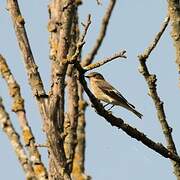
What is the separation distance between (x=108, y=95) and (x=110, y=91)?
0.14 metres

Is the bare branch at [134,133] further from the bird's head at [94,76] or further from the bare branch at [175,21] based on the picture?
the bird's head at [94,76]

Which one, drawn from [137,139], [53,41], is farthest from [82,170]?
[137,139]

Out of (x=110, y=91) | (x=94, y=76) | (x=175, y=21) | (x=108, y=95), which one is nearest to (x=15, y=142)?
(x=175, y=21)

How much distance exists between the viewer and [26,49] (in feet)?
17.4

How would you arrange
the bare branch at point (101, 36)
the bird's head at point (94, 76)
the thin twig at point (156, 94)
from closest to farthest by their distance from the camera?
the thin twig at point (156, 94) → the bare branch at point (101, 36) → the bird's head at point (94, 76)

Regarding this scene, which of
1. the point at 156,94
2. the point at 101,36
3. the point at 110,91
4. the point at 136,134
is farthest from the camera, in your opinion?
the point at 110,91

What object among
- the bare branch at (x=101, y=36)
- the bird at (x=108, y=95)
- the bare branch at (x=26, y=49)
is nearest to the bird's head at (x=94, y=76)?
the bird at (x=108, y=95)

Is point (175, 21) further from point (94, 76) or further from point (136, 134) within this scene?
point (94, 76)

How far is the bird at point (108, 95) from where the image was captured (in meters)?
11.0

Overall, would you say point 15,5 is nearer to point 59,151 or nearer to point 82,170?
point 59,151

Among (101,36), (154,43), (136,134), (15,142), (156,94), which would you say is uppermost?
(101,36)

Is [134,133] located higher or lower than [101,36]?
Result: lower

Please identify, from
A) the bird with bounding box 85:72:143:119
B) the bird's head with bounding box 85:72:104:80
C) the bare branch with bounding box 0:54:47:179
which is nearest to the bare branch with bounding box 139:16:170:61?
the bare branch with bounding box 0:54:47:179

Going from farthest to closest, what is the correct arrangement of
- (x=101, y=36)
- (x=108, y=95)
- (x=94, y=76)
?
1. (x=94, y=76)
2. (x=108, y=95)
3. (x=101, y=36)
